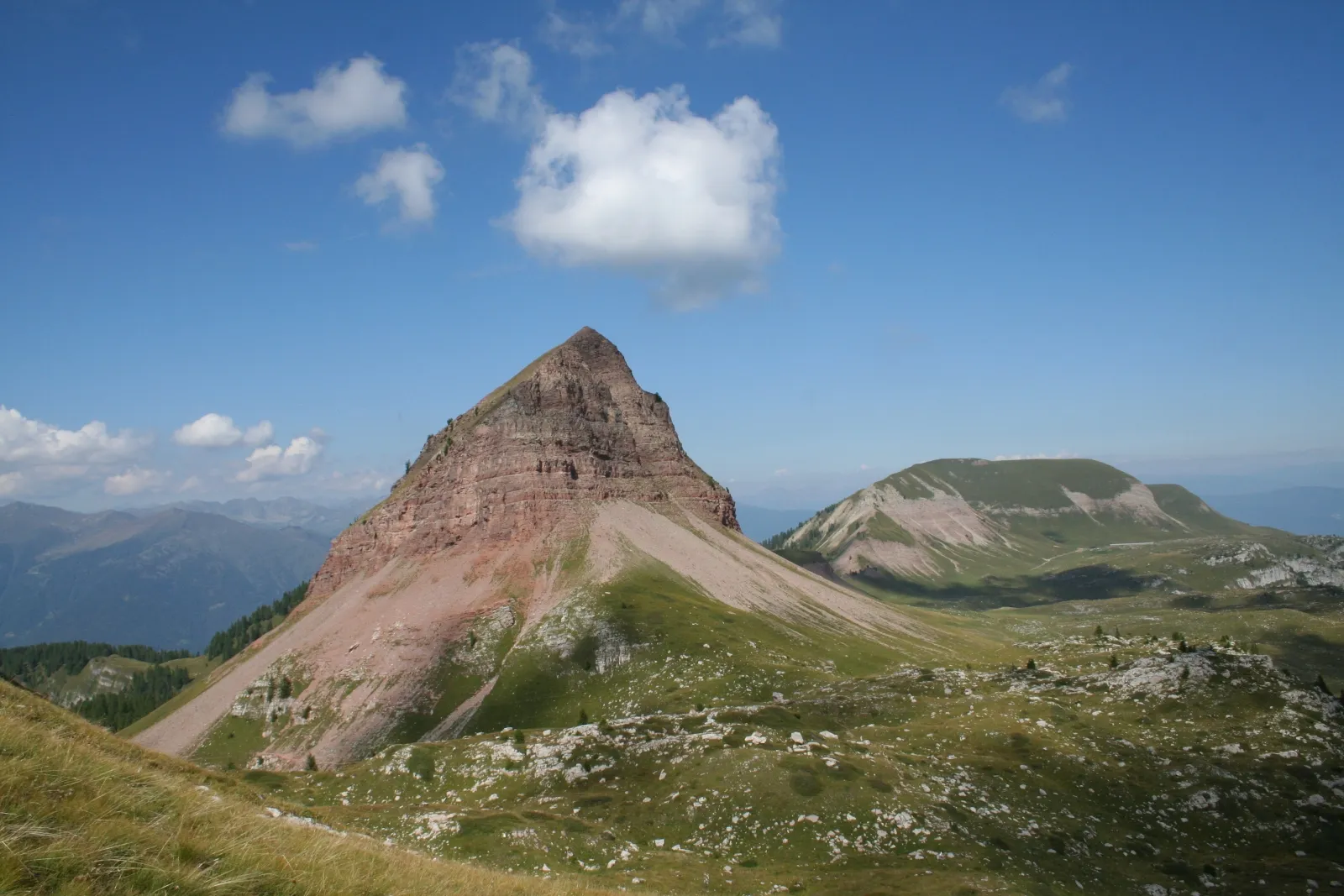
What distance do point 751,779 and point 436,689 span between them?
81.4 metres

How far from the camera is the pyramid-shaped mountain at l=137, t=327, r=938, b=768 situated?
106562mm

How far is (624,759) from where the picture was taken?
5784cm

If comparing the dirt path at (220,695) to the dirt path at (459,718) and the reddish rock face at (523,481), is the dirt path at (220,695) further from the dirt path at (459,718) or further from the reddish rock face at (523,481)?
the dirt path at (459,718)

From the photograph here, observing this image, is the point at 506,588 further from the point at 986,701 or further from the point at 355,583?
the point at 986,701

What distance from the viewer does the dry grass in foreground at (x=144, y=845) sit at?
10.2 metres

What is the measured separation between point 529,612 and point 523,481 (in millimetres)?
39231

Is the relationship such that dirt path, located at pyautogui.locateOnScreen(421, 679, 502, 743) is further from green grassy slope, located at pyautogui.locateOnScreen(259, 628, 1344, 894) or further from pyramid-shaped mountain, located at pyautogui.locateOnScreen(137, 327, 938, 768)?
green grassy slope, located at pyautogui.locateOnScreen(259, 628, 1344, 894)

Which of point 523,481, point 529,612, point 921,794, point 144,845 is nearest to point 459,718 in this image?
point 529,612

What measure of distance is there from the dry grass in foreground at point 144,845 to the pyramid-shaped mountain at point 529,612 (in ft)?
257

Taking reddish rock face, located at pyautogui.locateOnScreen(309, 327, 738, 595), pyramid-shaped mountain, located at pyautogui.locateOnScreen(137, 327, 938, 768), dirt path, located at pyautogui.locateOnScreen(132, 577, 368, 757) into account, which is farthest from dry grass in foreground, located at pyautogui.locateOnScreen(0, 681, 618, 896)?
reddish rock face, located at pyautogui.locateOnScreen(309, 327, 738, 595)

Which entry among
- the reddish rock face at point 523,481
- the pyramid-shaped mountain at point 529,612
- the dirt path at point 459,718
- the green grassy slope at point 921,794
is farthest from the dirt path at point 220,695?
the green grassy slope at point 921,794

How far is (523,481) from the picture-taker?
166250mm

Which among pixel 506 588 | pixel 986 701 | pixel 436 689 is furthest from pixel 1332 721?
pixel 506 588

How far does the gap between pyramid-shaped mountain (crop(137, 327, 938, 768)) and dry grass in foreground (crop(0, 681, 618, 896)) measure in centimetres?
7819
